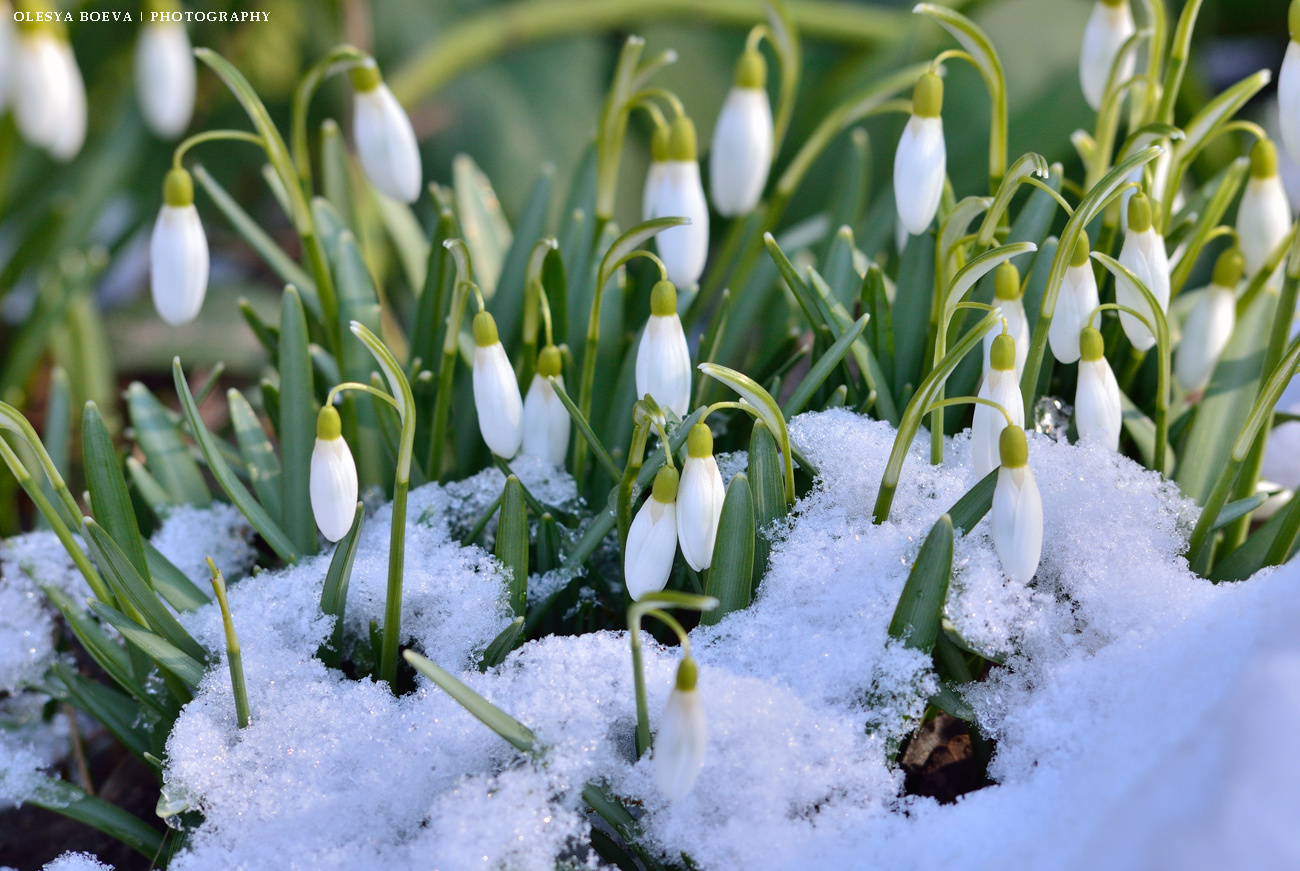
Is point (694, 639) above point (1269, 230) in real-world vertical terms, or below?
below

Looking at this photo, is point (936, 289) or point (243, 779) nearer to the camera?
point (243, 779)

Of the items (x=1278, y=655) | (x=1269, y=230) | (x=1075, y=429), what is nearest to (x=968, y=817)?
(x=1278, y=655)

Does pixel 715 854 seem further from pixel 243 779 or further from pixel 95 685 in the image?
pixel 95 685

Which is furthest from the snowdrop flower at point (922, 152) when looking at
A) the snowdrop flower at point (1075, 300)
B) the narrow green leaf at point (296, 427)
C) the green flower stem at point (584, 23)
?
the green flower stem at point (584, 23)

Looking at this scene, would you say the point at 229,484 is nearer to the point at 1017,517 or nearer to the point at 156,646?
→ the point at 156,646

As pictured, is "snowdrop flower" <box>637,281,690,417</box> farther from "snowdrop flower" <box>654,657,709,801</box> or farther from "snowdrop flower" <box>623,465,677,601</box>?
"snowdrop flower" <box>654,657,709,801</box>

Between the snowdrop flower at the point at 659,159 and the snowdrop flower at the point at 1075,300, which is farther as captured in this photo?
the snowdrop flower at the point at 659,159

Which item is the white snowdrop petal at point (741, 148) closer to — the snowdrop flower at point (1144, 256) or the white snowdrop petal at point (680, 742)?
the snowdrop flower at point (1144, 256)
